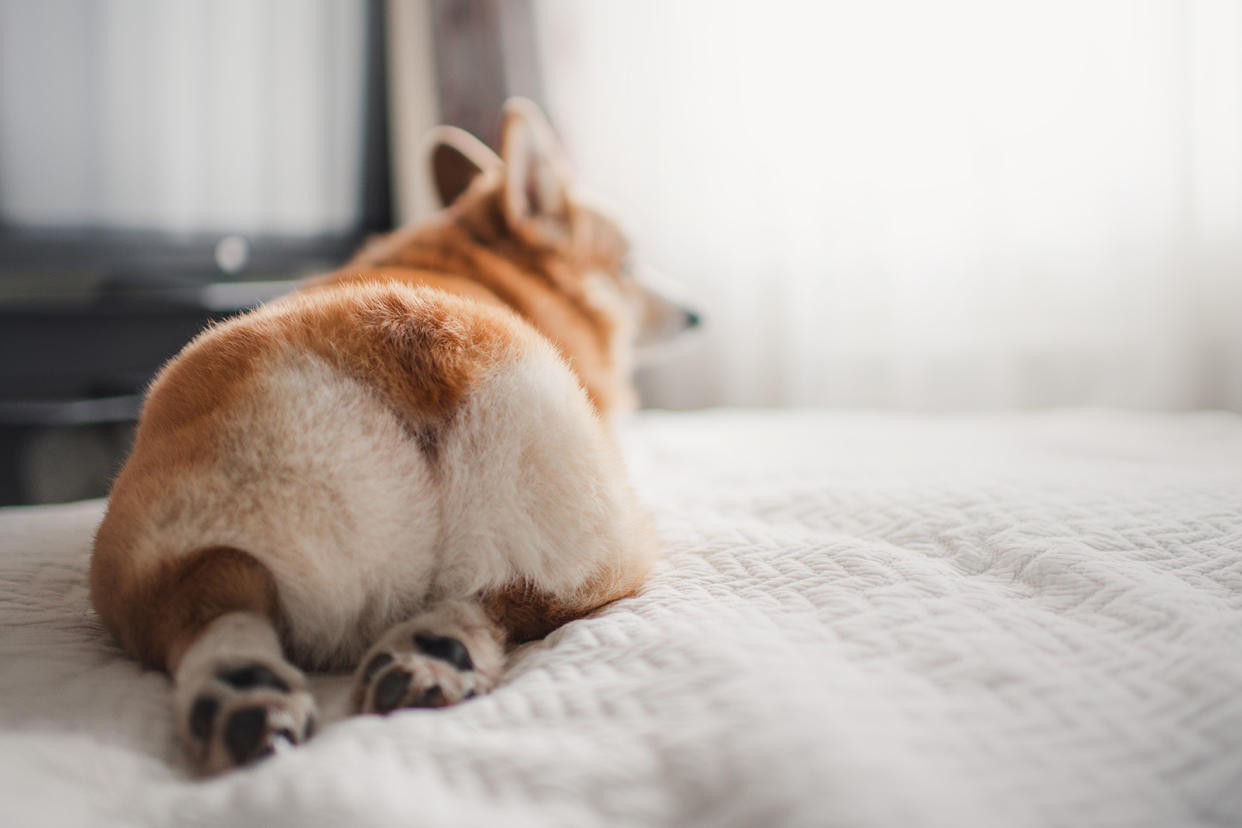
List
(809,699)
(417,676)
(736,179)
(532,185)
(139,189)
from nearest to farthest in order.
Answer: (809,699) → (417,676) → (532,185) → (139,189) → (736,179)

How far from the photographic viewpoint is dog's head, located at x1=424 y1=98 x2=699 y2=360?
4.64 feet

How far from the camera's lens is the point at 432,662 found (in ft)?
2.03

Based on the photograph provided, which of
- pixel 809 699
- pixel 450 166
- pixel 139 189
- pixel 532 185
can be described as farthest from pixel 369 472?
pixel 139 189

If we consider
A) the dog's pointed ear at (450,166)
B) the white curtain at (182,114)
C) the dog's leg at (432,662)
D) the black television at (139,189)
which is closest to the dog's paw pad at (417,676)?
the dog's leg at (432,662)

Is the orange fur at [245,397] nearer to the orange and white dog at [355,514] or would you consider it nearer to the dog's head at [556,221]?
the orange and white dog at [355,514]

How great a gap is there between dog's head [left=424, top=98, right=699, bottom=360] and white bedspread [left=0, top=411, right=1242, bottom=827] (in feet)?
2.43

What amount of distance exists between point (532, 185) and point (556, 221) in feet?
0.27

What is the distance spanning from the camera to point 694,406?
107 inches

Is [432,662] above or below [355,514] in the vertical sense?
below

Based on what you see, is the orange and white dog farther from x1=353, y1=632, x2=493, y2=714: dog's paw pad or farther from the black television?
the black television

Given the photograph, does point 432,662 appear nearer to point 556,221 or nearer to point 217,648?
point 217,648

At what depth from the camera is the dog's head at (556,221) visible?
1413 millimetres

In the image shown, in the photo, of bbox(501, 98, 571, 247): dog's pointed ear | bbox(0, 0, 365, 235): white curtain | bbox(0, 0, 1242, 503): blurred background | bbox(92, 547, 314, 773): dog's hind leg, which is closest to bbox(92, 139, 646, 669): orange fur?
bbox(92, 547, 314, 773): dog's hind leg

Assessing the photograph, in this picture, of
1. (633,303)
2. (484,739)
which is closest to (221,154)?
(633,303)
